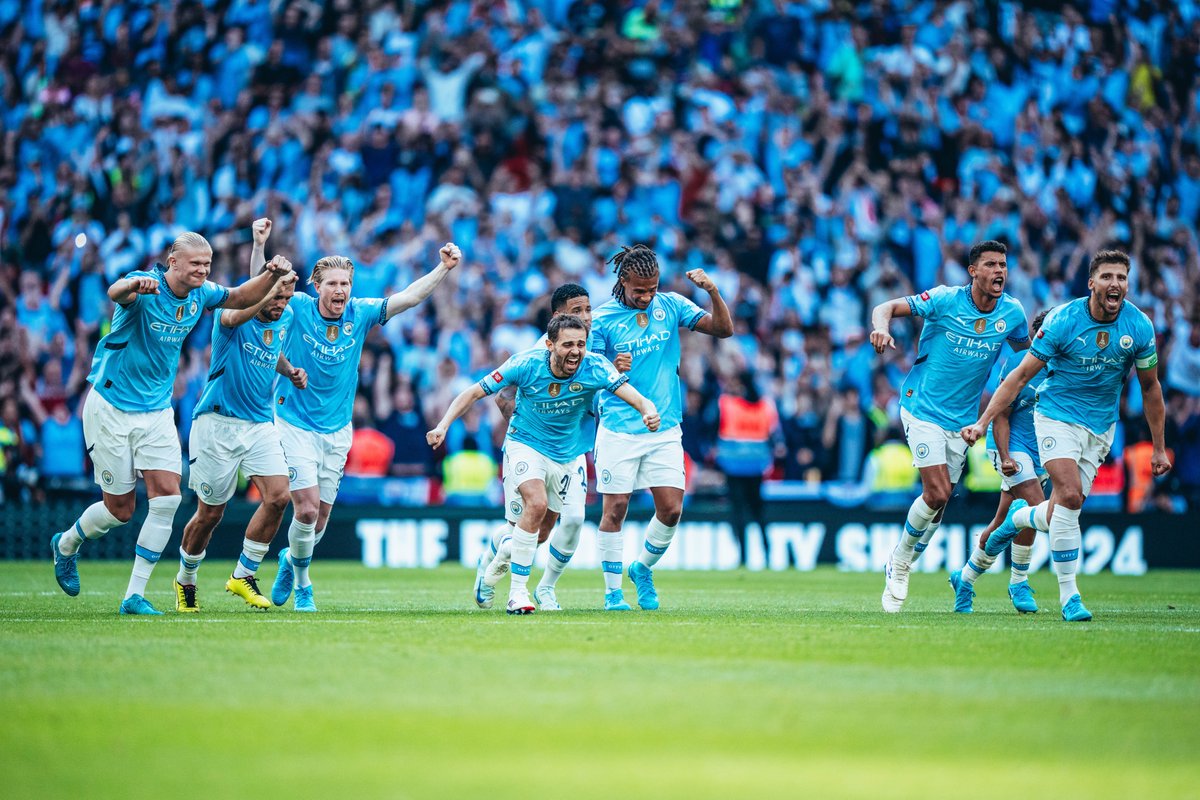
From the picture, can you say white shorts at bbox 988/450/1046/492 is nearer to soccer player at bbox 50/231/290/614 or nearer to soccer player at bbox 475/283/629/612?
soccer player at bbox 475/283/629/612

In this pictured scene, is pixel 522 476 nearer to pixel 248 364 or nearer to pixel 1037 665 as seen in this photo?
pixel 248 364

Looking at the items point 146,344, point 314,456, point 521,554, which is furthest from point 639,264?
point 146,344

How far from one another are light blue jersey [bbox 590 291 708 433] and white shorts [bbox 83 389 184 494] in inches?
131

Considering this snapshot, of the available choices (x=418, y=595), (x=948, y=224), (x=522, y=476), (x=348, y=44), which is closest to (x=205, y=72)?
(x=348, y=44)

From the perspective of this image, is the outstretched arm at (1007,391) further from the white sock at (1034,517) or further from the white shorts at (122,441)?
the white shorts at (122,441)

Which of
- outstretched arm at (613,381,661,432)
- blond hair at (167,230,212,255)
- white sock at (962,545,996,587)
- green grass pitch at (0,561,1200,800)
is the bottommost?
green grass pitch at (0,561,1200,800)

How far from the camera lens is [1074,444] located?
11.0 metres

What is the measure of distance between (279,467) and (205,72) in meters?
15.2

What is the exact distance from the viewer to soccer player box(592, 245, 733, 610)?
479 inches

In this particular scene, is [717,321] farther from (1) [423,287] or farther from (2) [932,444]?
(1) [423,287]

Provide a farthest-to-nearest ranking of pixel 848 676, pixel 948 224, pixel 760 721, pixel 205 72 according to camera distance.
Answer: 1. pixel 205 72
2. pixel 948 224
3. pixel 848 676
4. pixel 760 721

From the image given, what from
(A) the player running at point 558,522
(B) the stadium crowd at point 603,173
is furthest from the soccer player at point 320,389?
(B) the stadium crowd at point 603,173

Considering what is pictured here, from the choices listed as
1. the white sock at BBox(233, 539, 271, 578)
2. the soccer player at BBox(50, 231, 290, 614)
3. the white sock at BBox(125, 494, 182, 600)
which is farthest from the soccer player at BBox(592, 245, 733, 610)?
the white sock at BBox(125, 494, 182, 600)

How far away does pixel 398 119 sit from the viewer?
24.2m
